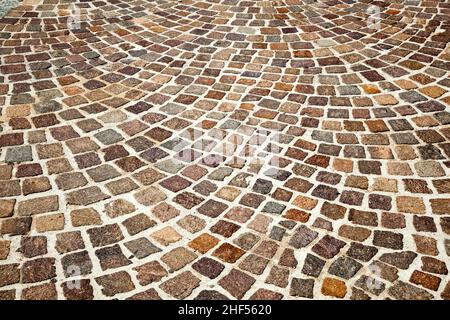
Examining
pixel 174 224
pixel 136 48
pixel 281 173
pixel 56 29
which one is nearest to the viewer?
pixel 174 224

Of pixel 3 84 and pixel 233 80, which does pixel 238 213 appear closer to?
pixel 233 80

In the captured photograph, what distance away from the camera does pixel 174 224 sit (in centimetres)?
273

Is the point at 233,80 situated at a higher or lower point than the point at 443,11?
lower

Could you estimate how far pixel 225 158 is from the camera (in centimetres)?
329

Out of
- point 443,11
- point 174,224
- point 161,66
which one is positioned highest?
point 443,11

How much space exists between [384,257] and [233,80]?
2.61 m

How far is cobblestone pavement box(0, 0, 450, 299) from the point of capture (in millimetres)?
2406

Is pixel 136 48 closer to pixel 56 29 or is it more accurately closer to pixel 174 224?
pixel 56 29

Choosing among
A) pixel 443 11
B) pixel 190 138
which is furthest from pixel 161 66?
pixel 443 11

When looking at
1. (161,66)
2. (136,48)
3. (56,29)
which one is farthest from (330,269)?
(56,29)

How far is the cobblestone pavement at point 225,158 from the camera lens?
7.89 feet

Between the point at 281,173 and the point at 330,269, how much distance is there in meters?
0.97
